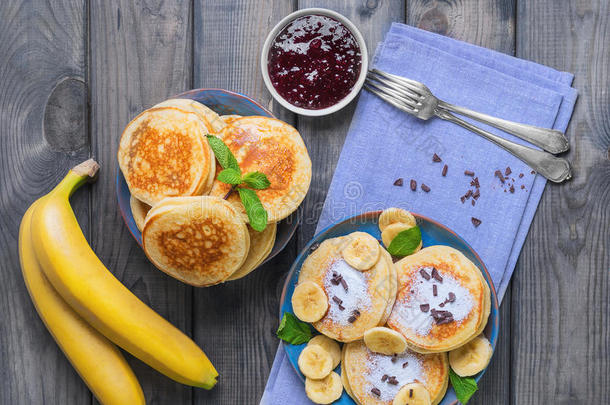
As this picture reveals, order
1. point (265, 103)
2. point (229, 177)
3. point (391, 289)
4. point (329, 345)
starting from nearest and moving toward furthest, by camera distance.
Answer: point (229, 177)
point (391, 289)
point (329, 345)
point (265, 103)

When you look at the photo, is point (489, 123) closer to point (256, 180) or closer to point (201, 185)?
point (256, 180)

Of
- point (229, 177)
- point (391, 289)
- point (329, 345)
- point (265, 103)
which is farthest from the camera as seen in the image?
point (265, 103)

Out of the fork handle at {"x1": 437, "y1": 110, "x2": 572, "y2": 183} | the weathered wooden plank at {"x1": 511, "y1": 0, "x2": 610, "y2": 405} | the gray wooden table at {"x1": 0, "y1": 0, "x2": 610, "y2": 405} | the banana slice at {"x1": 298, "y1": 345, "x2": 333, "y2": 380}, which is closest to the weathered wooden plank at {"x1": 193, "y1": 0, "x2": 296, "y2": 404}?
the gray wooden table at {"x1": 0, "y1": 0, "x2": 610, "y2": 405}

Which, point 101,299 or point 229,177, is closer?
point 229,177

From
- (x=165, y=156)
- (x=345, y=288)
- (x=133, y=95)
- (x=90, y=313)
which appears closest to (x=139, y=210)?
(x=165, y=156)

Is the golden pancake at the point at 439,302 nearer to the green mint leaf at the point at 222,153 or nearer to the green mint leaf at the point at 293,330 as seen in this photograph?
the green mint leaf at the point at 293,330

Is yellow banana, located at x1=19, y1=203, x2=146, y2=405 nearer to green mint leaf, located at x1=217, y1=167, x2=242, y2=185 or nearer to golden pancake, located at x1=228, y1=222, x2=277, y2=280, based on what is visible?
golden pancake, located at x1=228, y1=222, x2=277, y2=280
